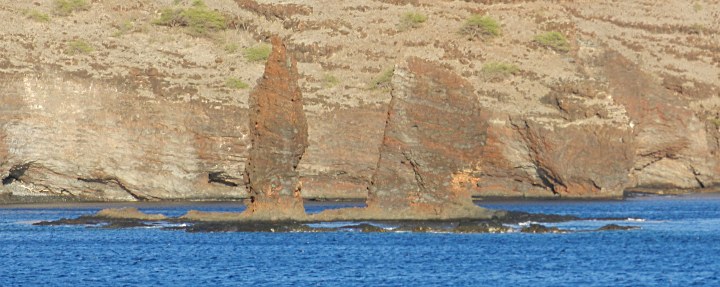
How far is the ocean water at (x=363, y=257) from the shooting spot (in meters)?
43.3

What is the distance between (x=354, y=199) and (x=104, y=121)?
1525 cm

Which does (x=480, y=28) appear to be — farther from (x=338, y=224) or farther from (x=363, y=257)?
(x=363, y=257)

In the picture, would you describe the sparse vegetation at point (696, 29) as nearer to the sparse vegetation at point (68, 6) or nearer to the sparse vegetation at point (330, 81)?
the sparse vegetation at point (330, 81)

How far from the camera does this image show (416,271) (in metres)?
45.3

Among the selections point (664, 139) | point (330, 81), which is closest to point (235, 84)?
point (330, 81)

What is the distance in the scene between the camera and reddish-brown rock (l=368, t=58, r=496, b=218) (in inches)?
2399

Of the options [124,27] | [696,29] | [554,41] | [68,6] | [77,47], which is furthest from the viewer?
[696,29]

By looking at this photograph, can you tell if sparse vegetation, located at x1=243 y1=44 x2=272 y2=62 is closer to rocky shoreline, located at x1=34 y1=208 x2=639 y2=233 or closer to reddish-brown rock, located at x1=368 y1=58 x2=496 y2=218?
rocky shoreline, located at x1=34 y1=208 x2=639 y2=233

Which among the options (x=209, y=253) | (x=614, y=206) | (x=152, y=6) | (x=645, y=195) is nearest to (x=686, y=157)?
(x=645, y=195)

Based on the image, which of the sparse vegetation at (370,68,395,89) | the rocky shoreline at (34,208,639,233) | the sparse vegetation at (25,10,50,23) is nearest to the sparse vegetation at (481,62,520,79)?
the sparse vegetation at (370,68,395,89)

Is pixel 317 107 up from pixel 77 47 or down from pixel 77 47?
down

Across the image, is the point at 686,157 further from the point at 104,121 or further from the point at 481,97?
the point at 104,121

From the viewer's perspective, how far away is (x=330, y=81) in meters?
102

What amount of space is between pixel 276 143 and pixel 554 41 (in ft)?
182
